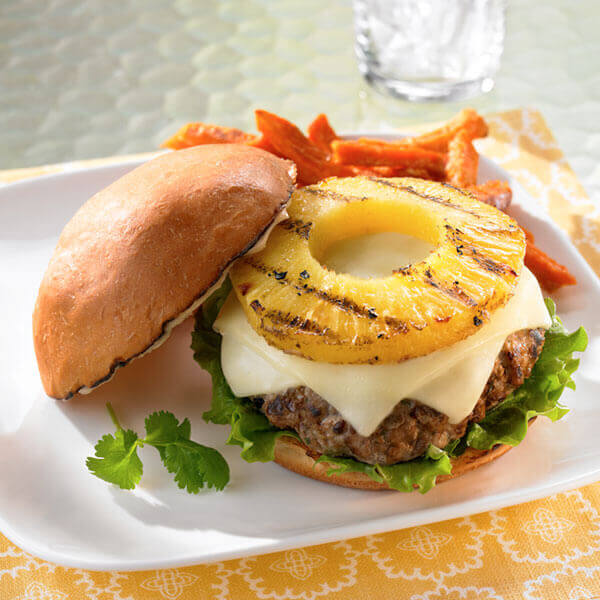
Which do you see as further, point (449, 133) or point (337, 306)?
point (449, 133)

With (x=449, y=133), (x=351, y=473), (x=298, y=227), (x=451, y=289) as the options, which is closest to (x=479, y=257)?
(x=451, y=289)

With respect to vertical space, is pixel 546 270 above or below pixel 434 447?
below

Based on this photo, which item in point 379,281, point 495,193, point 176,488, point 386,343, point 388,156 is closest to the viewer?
point 386,343

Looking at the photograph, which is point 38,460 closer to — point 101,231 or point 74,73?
point 101,231

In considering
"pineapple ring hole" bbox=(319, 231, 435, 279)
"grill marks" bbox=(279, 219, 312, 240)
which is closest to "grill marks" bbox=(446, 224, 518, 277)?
"pineapple ring hole" bbox=(319, 231, 435, 279)

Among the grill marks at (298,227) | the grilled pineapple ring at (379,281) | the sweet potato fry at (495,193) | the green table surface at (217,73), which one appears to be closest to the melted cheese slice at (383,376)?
the grilled pineapple ring at (379,281)

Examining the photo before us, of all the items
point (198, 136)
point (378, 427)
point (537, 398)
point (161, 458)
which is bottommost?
point (537, 398)

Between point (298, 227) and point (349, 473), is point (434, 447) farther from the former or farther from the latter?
point (298, 227)
